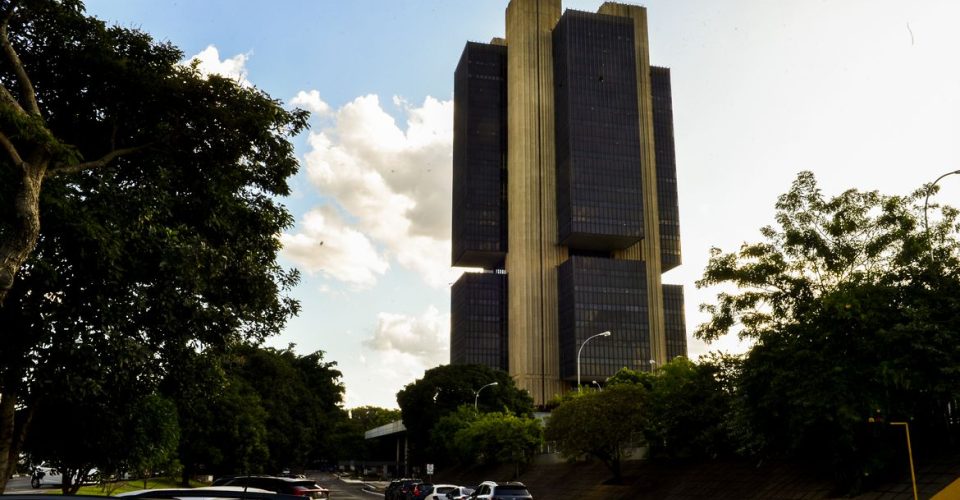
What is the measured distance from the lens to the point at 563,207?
141 meters

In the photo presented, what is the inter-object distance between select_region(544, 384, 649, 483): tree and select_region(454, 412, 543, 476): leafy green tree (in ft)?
56.4

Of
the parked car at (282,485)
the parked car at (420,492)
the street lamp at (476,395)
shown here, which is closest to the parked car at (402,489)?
the parked car at (420,492)

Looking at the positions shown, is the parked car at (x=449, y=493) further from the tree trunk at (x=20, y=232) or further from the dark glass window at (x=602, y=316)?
the dark glass window at (x=602, y=316)

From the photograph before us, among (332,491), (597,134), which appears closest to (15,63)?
(332,491)

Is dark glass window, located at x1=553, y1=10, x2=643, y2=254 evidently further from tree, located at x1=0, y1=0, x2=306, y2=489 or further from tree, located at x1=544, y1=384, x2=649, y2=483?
tree, located at x1=0, y1=0, x2=306, y2=489

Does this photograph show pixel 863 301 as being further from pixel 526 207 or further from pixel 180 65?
pixel 526 207

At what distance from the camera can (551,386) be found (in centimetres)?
13775

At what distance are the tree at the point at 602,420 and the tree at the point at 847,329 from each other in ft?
31.3

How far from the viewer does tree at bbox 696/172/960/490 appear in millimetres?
21641

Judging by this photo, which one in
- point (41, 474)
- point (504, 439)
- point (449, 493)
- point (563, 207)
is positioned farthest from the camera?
point (563, 207)

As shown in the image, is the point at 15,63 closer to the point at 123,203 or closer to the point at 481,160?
the point at 123,203

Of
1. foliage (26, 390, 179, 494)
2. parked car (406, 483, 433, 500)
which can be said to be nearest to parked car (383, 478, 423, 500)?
parked car (406, 483, 433, 500)

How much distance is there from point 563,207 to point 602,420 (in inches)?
4118

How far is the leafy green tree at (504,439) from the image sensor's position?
57.6 metres
